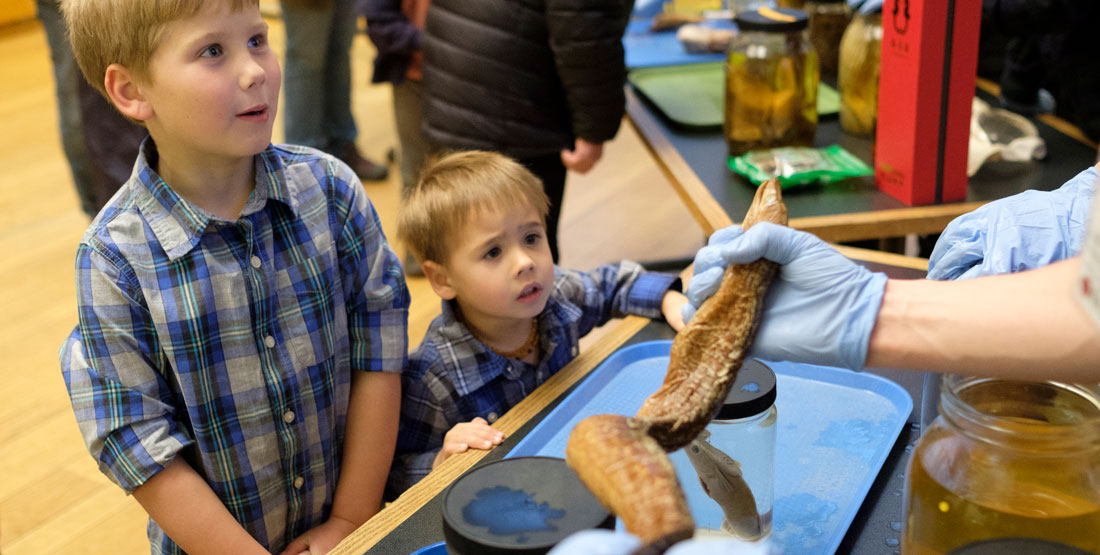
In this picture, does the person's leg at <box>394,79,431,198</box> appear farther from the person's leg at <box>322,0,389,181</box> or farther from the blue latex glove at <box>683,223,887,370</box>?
the blue latex glove at <box>683,223,887,370</box>

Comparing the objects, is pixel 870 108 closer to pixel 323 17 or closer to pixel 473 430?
pixel 473 430

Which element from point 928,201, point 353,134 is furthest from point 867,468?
point 353,134

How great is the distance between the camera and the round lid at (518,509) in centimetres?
60

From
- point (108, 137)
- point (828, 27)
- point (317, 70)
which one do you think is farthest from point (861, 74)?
point (317, 70)

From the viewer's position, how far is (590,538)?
53 cm

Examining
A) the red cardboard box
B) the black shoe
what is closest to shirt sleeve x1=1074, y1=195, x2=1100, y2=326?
the red cardboard box

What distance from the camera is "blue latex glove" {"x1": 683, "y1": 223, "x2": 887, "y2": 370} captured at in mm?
708

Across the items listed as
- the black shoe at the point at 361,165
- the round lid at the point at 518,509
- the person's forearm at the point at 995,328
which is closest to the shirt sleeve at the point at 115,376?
the round lid at the point at 518,509

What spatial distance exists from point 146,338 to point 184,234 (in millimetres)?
122

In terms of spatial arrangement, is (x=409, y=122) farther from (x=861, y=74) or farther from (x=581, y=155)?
(x=861, y=74)

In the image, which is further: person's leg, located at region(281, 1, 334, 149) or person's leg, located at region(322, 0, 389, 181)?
person's leg, located at region(322, 0, 389, 181)

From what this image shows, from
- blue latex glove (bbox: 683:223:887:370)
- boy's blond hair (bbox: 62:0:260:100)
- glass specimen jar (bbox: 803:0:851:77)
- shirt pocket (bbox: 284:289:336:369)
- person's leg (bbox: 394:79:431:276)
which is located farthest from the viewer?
person's leg (bbox: 394:79:431:276)

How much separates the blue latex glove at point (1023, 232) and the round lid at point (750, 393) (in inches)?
10.4

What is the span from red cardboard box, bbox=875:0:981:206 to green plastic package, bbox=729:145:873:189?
71mm
